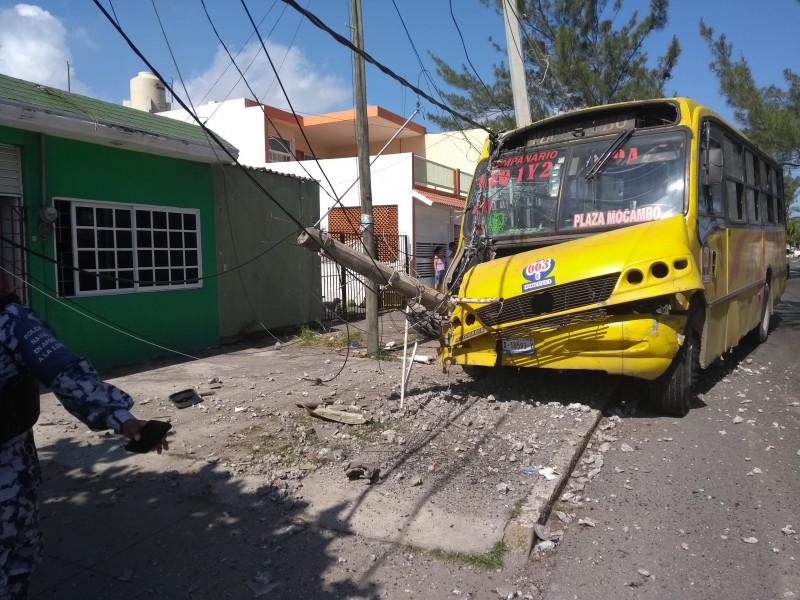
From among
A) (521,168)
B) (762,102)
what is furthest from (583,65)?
(521,168)

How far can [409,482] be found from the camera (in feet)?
14.3

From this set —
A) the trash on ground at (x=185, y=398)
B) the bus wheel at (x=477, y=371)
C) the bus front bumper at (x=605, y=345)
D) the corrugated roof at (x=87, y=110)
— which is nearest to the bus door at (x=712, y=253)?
the bus front bumper at (x=605, y=345)

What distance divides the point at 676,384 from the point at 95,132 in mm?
7164

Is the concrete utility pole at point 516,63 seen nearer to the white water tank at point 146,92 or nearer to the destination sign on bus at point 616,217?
the destination sign on bus at point 616,217

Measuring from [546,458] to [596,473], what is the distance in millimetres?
371

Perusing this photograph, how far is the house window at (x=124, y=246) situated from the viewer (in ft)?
26.5

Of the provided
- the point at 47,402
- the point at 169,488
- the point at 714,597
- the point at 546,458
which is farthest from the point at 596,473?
the point at 47,402

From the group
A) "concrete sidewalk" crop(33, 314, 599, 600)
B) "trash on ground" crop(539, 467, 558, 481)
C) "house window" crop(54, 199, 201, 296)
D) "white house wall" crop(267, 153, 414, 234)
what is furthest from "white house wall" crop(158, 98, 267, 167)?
"trash on ground" crop(539, 467, 558, 481)

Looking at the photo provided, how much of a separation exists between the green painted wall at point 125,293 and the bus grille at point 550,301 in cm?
541

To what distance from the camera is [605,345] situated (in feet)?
17.3

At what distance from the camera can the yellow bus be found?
5.15 metres

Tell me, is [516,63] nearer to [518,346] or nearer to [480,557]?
[518,346]

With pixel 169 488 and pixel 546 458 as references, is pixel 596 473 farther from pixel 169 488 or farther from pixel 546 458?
pixel 169 488

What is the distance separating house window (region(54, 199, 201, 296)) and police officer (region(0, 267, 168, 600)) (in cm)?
Result: 545
